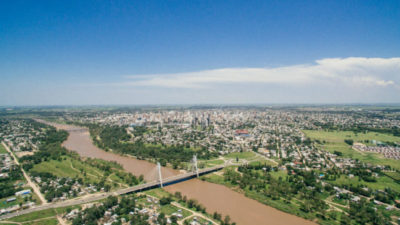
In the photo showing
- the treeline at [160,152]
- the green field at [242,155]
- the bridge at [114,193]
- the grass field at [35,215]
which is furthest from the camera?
the green field at [242,155]

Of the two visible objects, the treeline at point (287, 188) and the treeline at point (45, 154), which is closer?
the treeline at point (287, 188)

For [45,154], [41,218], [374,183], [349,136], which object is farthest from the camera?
[349,136]

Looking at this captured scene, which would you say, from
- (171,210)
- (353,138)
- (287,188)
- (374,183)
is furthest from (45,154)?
(353,138)

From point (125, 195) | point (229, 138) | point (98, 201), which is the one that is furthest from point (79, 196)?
point (229, 138)

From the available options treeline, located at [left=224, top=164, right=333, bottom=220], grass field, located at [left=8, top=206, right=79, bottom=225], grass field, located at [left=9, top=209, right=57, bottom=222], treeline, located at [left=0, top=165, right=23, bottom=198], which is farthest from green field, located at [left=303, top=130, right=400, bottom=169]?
treeline, located at [left=0, top=165, right=23, bottom=198]

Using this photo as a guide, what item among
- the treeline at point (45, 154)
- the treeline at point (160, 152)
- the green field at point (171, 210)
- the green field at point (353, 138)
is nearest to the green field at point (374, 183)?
the green field at point (353, 138)

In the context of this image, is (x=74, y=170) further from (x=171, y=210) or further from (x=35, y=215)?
(x=171, y=210)

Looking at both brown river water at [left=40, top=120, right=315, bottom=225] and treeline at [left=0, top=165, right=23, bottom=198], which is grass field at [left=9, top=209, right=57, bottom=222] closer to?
treeline at [left=0, top=165, right=23, bottom=198]

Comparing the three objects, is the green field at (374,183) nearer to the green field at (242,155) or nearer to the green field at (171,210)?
the green field at (242,155)

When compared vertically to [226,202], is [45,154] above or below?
above
